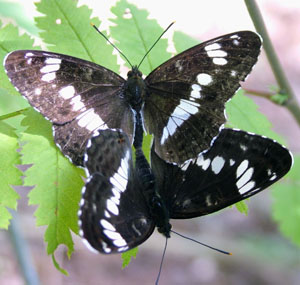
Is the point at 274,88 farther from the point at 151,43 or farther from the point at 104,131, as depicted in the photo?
the point at 104,131

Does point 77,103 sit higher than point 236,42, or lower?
lower

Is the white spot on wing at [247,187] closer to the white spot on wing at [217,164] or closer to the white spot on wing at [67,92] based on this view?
the white spot on wing at [217,164]

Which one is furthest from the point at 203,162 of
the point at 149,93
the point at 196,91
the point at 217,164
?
the point at 149,93

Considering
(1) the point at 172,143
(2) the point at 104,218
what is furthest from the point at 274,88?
(2) the point at 104,218

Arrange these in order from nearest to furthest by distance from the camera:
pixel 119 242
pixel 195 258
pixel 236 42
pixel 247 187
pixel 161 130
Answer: pixel 119 242
pixel 247 187
pixel 236 42
pixel 161 130
pixel 195 258

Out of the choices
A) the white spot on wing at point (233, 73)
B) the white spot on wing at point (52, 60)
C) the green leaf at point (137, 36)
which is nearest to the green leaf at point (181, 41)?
the green leaf at point (137, 36)

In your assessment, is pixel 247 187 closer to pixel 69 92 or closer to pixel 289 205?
pixel 69 92

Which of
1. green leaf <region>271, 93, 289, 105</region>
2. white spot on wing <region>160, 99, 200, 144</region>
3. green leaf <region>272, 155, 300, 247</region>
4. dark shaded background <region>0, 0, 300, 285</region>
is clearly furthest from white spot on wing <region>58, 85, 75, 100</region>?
dark shaded background <region>0, 0, 300, 285</region>
